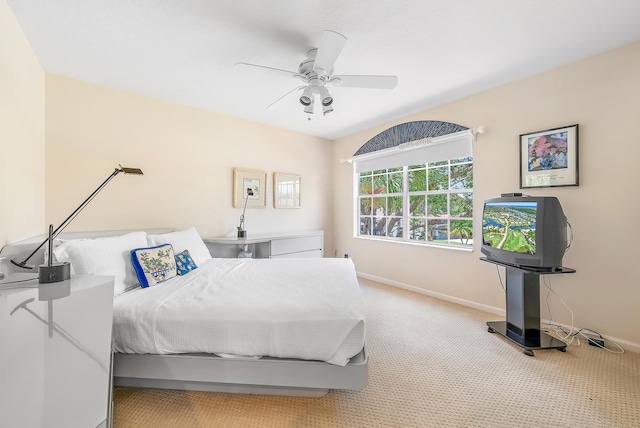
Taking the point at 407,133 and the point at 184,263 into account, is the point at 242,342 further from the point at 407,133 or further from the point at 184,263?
the point at 407,133

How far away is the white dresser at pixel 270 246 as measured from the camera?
332 centimetres

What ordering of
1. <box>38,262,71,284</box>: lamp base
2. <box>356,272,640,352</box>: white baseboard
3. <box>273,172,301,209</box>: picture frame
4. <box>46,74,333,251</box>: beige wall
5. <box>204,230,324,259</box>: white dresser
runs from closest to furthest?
<box>38,262,71,284</box>: lamp base → <box>356,272,640,352</box>: white baseboard → <box>46,74,333,251</box>: beige wall → <box>204,230,324,259</box>: white dresser → <box>273,172,301,209</box>: picture frame

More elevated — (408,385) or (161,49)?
(161,49)

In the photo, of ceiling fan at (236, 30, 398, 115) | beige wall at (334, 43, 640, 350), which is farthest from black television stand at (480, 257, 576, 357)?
ceiling fan at (236, 30, 398, 115)

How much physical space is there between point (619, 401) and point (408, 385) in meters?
1.23

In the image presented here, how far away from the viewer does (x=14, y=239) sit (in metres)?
1.82

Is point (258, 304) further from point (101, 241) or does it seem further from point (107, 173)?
point (107, 173)

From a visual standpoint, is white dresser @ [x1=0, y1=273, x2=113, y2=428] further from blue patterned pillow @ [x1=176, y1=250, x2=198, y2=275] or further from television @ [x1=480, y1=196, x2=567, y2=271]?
television @ [x1=480, y1=196, x2=567, y2=271]

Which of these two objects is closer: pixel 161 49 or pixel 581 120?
pixel 161 49

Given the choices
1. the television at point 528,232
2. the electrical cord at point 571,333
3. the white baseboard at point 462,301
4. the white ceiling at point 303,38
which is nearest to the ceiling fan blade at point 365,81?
the white ceiling at point 303,38

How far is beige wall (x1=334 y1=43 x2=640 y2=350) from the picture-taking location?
208 cm

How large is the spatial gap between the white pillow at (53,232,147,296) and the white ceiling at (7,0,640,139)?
1.57m

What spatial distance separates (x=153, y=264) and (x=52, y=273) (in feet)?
2.51

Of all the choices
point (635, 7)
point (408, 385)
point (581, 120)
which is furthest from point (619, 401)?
point (635, 7)
